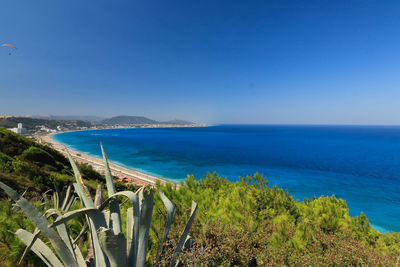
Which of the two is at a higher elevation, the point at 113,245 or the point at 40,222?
the point at 40,222

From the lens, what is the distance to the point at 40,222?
50.0 inches

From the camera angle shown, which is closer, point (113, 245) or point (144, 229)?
point (113, 245)

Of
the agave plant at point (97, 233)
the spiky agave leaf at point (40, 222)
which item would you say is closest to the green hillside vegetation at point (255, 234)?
the agave plant at point (97, 233)

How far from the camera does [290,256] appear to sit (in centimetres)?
272

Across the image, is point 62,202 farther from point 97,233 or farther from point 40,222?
point 97,233

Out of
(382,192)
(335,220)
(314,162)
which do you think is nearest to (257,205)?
(335,220)

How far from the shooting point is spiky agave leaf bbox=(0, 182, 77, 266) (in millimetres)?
1224

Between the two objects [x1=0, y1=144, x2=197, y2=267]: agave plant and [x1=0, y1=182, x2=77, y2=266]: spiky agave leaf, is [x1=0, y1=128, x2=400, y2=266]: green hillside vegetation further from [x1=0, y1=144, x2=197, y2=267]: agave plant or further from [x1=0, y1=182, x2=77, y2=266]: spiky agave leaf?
[x1=0, y1=182, x2=77, y2=266]: spiky agave leaf

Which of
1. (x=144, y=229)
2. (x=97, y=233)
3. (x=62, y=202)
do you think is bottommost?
(x=62, y=202)

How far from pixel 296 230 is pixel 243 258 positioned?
1.69 m

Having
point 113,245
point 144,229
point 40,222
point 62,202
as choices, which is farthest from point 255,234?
point 62,202

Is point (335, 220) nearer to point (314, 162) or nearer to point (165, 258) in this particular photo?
point (165, 258)

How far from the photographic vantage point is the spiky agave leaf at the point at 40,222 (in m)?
1.22

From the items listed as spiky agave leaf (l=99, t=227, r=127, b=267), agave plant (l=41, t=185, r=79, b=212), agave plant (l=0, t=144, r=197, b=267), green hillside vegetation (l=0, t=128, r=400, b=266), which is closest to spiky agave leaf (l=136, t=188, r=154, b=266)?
agave plant (l=0, t=144, r=197, b=267)
